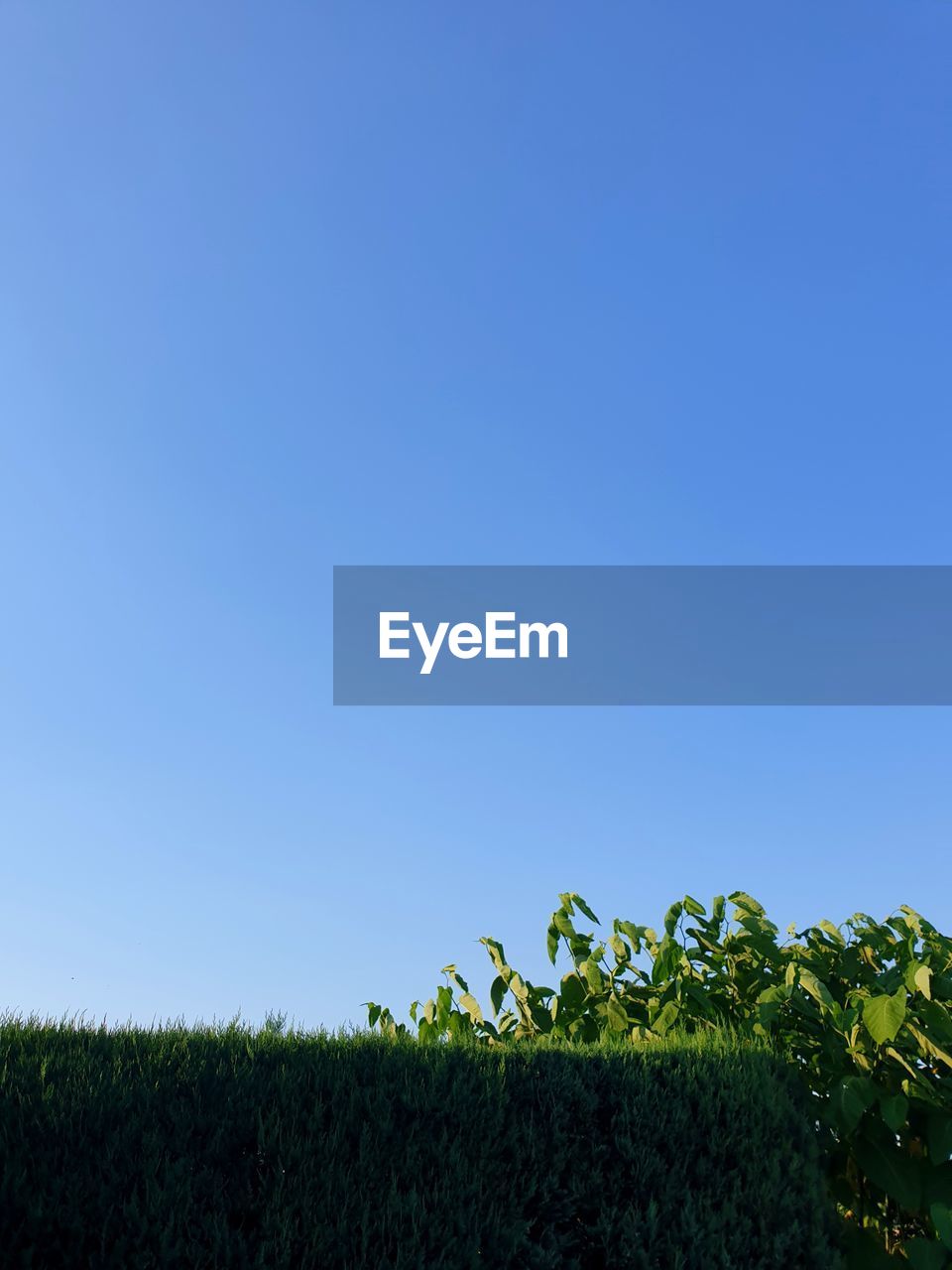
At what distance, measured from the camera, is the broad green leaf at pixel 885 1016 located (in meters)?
5.38

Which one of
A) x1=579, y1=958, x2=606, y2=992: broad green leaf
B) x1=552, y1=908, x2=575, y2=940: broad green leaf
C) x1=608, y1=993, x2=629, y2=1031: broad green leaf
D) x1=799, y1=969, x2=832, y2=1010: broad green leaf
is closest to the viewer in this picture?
x1=799, y1=969, x2=832, y2=1010: broad green leaf

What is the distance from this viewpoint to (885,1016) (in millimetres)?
5398

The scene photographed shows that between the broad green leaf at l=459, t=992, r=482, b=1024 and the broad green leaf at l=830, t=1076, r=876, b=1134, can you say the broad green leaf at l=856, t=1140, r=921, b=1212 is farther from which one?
the broad green leaf at l=459, t=992, r=482, b=1024

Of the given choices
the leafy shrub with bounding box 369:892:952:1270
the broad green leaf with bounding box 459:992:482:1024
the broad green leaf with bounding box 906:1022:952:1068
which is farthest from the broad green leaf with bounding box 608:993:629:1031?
the broad green leaf with bounding box 906:1022:952:1068

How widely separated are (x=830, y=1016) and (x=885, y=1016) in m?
0.71

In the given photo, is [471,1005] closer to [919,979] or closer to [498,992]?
[498,992]

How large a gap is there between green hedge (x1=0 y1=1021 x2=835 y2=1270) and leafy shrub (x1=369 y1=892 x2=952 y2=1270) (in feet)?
1.49

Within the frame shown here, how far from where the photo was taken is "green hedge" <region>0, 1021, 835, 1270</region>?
14.7 feet

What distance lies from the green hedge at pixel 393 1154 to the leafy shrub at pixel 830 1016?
1.49 feet

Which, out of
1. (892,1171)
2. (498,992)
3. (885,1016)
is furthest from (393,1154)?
(892,1171)

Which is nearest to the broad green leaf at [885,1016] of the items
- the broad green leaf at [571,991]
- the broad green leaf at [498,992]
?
the broad green leaf at [571,991]

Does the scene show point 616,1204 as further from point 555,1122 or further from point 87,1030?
point 87,1030

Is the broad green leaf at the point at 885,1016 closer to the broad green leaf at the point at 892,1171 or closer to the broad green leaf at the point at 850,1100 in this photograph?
the broad green leaf at the point at 850,1100

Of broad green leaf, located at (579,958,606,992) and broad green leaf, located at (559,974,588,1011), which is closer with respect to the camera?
broad green leaf, located at (579,958,606,992)
